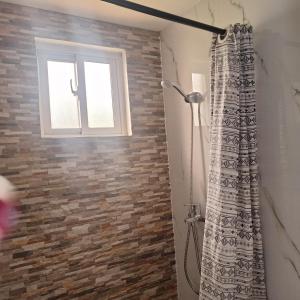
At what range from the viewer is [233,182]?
1472mm

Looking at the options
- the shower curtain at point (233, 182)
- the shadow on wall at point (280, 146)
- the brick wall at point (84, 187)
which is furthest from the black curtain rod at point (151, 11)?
the brick wall at point (84, 187)

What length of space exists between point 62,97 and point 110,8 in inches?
27.2

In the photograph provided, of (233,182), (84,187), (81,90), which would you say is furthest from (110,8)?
(233,182)

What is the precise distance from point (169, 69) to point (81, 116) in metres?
0.79

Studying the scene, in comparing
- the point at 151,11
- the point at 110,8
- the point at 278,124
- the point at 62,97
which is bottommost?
the point at 278,124

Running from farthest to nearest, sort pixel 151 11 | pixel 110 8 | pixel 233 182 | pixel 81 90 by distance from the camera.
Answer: pixel 81 90 < pixel 110 8 < pixel 233 182 < pixel 151 11

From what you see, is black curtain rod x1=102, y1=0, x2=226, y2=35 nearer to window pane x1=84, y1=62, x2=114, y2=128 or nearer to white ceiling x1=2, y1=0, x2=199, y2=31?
white ceiling x1=2, y1=0, x2=199, y2=31

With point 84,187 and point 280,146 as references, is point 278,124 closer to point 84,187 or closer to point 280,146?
point 280,146

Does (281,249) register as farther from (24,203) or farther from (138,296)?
(24,203)

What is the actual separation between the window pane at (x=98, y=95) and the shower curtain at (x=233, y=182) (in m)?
0.91

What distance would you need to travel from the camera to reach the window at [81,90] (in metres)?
1.95

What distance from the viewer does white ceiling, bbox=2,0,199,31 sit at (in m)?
1.83

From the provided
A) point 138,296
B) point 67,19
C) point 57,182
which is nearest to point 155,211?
point 138,296

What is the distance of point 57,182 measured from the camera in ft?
6.13
